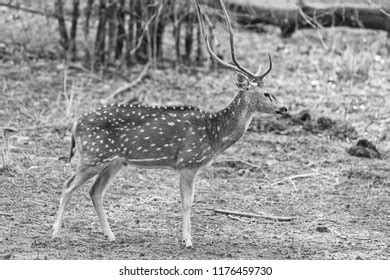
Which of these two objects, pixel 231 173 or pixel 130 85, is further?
pixel 130 85

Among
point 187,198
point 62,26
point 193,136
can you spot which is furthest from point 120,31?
point 187,198

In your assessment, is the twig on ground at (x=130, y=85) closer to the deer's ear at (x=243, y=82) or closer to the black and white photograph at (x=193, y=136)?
the black and white photograph at (x=193, y=136)

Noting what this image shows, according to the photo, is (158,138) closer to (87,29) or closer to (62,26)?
(87,29)

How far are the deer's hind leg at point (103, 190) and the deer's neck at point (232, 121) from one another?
92 centimetres

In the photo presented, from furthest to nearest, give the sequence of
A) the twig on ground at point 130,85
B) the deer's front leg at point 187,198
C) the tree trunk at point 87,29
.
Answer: the tree trunk at point 87,29 → the twig on ground at point 130,85 → the deer's front leg at point 187,198

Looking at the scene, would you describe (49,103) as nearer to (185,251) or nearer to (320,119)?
(320,119)

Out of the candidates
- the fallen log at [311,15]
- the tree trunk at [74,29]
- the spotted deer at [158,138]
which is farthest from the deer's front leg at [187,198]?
the fallen log at [311,15]

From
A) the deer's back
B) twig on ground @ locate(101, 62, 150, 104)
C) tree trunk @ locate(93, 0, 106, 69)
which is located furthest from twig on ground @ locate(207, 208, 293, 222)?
tree trunk @ locate(93, 0, 106, 69)

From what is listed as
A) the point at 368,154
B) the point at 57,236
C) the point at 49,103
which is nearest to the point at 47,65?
the point at 49,103

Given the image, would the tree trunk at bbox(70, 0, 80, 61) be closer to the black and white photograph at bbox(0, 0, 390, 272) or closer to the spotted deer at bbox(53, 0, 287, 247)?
the black and white photograph at bbox(0, 0, 390, 272)

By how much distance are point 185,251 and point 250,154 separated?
323cm

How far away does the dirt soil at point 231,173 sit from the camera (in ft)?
25.2

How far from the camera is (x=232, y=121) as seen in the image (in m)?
8.14

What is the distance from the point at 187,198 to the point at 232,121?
2.86ft
